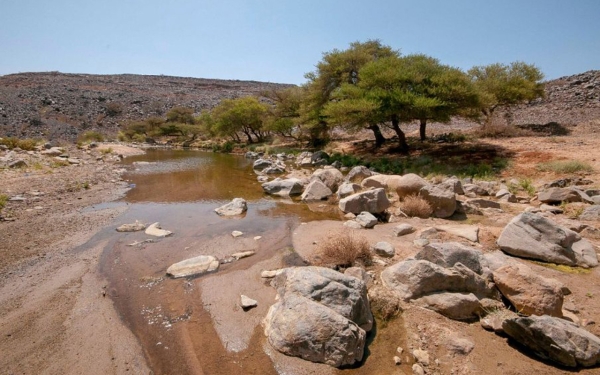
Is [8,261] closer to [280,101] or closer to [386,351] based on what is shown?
[386,351]

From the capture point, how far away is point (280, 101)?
100 ft

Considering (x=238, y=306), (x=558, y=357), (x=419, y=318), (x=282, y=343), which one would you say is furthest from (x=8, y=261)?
(x=558, y=357)

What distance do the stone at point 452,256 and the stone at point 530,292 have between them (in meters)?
0.52

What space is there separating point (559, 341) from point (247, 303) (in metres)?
3.90

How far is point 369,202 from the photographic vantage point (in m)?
9.14

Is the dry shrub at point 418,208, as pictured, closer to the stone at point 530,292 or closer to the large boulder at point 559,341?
the stone at point 530,292

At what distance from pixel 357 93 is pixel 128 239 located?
48.4 feet

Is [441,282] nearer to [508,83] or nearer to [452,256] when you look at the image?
[452,256]

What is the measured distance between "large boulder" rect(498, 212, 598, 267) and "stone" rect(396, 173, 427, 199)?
333 cm

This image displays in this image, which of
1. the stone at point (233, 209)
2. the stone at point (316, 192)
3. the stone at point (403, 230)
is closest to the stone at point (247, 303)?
the stone at point (403, 230)

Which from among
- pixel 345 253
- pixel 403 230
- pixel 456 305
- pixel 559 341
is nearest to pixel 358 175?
pixel 403 230

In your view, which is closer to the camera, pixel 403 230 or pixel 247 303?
pixel 247 303

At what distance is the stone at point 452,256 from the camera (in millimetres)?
5020

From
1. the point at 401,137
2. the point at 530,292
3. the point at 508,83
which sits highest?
the point at 508,83
